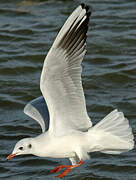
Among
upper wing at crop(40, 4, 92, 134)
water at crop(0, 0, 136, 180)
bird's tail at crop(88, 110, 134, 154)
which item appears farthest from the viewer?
water at crop(0, 0, 136, 180)

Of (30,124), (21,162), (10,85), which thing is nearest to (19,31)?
(10,85)

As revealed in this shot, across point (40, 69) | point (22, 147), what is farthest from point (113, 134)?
point (40, 69)

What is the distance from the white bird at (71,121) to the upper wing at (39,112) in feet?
1.26

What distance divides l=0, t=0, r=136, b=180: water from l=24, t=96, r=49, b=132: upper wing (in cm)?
74

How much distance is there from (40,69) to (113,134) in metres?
3.99

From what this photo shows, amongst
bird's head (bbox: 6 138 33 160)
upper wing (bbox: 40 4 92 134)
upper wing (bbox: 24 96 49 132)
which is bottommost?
bird's head (bbox: 6 138 33 160)

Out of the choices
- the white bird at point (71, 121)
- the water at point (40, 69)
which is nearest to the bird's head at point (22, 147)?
the white bird at point (71, 121)

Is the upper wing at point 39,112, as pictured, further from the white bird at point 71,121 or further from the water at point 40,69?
the water at point 40,69

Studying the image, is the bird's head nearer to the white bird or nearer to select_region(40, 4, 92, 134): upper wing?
the white bird

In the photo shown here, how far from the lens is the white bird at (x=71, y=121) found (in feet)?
18.5

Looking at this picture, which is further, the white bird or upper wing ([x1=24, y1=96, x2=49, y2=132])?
upper wing ([x1=24, y1=96, x2=49, y2=132])

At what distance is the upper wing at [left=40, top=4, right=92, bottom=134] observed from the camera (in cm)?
552

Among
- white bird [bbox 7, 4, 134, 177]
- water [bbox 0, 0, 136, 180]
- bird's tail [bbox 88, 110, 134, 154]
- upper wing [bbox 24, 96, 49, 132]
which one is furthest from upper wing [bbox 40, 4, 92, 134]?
water [bbox 0, 0, 136, 180]

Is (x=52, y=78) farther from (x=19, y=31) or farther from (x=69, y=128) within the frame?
(x=19, y=31)
